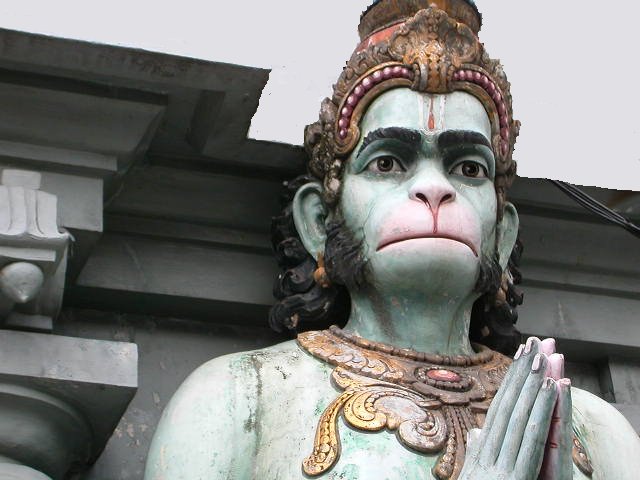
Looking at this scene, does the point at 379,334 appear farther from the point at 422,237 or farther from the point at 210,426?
the point at 210,426

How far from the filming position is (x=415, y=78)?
513 centimetres

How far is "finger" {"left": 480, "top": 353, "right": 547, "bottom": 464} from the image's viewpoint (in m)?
4.36

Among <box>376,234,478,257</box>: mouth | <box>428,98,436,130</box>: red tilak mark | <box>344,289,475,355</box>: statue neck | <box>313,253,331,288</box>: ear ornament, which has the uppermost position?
<box>428,98,436,130</box>: red tilak mark

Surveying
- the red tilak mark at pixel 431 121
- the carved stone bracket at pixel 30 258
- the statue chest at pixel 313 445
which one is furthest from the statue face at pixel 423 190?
the carved stone bracket at pixel 30 258

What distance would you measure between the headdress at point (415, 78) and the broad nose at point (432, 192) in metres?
0.25

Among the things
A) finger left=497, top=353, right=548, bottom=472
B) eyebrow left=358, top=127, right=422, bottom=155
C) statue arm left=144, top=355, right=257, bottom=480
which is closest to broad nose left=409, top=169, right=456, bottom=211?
eyebrow left=358, top=127, right=422, bottom=155

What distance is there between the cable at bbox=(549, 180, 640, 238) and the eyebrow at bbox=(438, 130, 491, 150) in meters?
0.46

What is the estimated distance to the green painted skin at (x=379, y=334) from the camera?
15.4ft

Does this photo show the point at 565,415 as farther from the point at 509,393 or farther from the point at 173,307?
the point at 173,307

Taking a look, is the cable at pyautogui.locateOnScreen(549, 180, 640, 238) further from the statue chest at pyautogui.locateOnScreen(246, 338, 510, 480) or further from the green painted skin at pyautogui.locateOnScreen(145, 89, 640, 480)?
the statue chest at pyautogui.locateOnScreen(246, 338, 510, 480)

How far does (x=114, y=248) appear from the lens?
5.39 metres

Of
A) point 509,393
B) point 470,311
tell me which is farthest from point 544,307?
point 509,393

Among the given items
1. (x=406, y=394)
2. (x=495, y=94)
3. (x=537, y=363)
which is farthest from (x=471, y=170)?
(x=537, y=363)

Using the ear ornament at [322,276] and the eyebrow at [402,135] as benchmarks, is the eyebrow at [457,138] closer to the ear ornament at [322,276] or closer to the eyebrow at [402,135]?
the eyebrow at [402,135]
